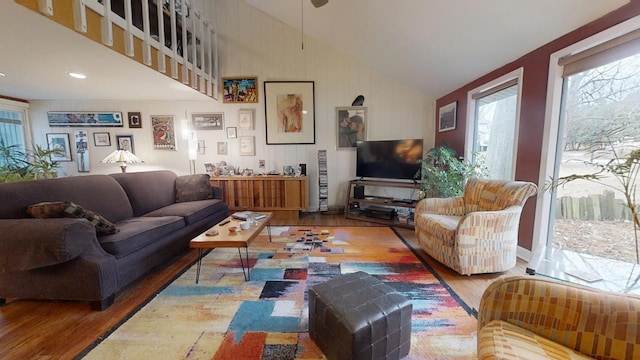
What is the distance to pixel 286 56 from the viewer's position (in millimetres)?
4270

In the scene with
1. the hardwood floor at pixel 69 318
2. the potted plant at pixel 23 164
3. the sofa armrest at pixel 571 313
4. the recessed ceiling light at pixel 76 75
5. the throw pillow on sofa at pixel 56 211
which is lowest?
the hardwood floor at pixel 69 318

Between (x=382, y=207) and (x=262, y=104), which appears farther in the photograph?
(x=262, y=104)

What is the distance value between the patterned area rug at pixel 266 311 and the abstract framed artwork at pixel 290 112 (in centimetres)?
230

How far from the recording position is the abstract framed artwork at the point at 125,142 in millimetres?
4453

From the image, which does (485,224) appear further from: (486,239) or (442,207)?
(442,207)

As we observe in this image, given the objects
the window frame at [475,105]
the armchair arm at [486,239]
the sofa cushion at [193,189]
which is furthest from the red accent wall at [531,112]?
the sofa cushion at [193,189]

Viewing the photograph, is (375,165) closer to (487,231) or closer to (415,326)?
(487,231)

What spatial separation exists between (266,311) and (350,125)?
341 centimetres

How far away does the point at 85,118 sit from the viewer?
4.40m

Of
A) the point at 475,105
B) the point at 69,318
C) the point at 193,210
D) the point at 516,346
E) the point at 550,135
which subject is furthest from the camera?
the point at 475,105

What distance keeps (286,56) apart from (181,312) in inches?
161

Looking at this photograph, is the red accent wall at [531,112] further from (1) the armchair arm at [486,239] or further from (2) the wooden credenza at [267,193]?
(2) the wooden credenza at [267,193]

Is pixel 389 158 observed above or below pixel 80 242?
above

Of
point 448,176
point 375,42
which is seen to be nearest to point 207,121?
point 375,42
